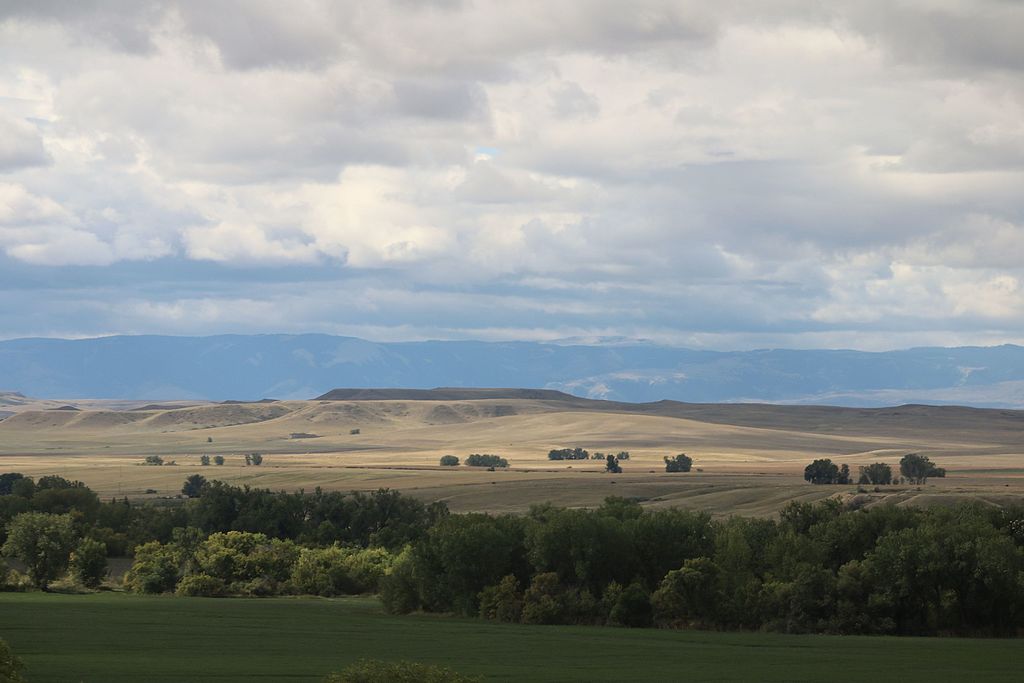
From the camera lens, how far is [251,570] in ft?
331

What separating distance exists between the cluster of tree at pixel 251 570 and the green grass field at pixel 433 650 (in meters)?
15.7

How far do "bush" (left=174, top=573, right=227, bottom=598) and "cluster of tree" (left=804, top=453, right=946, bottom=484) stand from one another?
95458 mm

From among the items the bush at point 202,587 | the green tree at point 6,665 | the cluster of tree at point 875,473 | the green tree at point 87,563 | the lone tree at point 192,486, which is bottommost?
the bush at point 202,587

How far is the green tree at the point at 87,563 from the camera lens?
338 feet

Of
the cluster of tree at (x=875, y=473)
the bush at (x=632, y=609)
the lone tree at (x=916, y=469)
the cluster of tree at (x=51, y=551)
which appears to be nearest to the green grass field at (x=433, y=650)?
the bush at (x=632, y=609)

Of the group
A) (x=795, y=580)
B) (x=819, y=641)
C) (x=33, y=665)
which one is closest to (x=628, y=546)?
(x=795, y=580)

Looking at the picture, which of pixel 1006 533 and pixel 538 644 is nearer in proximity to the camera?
pixel 538 644

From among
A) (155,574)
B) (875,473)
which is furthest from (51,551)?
(875,473)

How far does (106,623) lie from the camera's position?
243 ft

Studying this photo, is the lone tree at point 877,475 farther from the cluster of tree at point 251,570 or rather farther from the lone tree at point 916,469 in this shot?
the cluster of tree at point 251,570

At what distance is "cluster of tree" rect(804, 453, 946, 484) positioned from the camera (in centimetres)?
17400

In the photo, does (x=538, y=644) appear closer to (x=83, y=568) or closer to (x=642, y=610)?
(x=642, y=610)

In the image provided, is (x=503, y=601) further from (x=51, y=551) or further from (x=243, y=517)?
(x=243, y=517)

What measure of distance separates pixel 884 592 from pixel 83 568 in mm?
58580
